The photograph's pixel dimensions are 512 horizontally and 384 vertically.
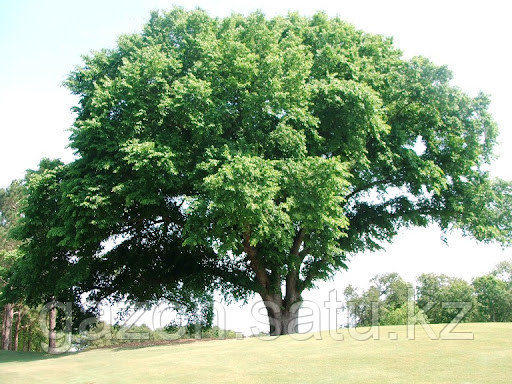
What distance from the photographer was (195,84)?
57.7 ft

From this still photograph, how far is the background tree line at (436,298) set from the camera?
→ 5103cm

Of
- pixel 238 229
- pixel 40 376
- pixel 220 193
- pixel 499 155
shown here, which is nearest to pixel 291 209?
pixel 238 229

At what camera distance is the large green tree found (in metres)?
18.0

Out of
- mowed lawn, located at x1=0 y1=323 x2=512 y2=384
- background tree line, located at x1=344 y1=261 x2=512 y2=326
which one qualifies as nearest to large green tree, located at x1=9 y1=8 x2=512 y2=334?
mowed lawn, located at x1=0 y1=323 x2=512 y2=384

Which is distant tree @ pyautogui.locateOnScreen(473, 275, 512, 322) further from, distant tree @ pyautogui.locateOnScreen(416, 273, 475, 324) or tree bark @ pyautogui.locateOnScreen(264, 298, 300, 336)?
tree bark @ pyautogui.locateOnScreen(264, 298, 300, 336)

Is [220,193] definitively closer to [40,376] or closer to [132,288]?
[40,376]

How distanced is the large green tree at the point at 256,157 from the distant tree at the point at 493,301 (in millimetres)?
31202

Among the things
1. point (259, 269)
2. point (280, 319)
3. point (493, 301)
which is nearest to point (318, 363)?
point (259, 269)

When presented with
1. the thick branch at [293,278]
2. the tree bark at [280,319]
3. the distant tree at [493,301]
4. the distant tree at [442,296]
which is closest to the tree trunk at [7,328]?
the tree bark at [280,319]

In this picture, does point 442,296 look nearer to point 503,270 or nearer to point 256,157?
point 503,270

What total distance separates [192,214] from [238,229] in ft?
6.43

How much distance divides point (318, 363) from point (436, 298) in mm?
53399

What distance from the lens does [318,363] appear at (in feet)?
34.1

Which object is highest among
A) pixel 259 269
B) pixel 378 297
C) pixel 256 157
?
pixel 256 157
